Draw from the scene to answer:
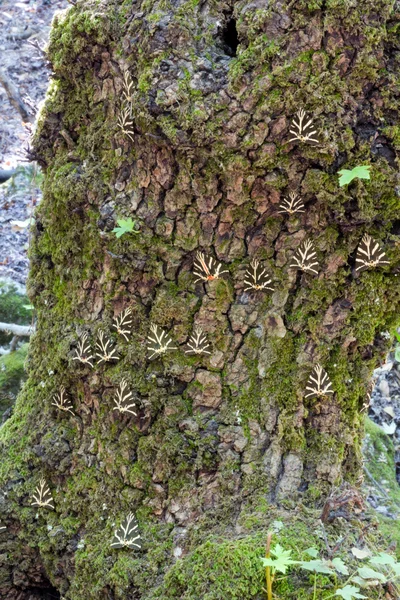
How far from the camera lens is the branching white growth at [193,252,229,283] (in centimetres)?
242

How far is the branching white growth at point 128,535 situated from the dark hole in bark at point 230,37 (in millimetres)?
1993

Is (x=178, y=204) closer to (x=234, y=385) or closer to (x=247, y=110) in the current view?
(x=247, y=110)

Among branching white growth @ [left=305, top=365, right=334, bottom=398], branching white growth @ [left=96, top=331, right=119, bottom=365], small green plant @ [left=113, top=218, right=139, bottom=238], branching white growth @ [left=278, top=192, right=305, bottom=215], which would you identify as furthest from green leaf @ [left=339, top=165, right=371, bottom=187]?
branching white growth @ [left=96, top=331, right=119, bottom=365]

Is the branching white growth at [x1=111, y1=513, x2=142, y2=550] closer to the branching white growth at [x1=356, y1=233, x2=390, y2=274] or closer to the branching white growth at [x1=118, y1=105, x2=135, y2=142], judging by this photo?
the branching white growth at [x1=356, y1=233, x2=390, y2=274]

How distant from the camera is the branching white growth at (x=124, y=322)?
101 inches

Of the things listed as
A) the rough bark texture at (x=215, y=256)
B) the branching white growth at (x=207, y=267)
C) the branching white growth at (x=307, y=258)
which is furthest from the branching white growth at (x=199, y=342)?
the branching white growth at (x=307, y=258)

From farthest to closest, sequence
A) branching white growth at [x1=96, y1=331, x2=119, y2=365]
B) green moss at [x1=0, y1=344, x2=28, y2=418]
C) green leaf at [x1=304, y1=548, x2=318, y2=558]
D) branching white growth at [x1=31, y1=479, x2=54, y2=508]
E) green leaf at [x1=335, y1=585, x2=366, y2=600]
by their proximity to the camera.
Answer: green moss at [x1=0, y1=344, x2=28, y2=418] < branching white growth at [x1=31, y1=479, x2=54, y2=508] < branching white growth at [x1=96, y1=331, x2=119, y2=365] < green leaf at [x1=304, y1=548, x2=318, y2=558] < green leaf at [x1=335, y1=585, x2=366, y2=600]

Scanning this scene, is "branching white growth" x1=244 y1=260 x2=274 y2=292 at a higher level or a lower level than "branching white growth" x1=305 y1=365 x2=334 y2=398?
higher

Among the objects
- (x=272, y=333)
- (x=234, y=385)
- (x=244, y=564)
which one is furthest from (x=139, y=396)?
(x=244, y=564)

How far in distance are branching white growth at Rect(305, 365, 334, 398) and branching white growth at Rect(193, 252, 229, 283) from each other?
0.56 metres

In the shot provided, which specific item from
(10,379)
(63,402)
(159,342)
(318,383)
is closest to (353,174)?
(318,383)

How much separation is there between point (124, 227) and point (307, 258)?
2.53 ft

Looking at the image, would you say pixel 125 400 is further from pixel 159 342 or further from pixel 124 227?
pixel 124 227

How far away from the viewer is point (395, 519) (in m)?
3.72
